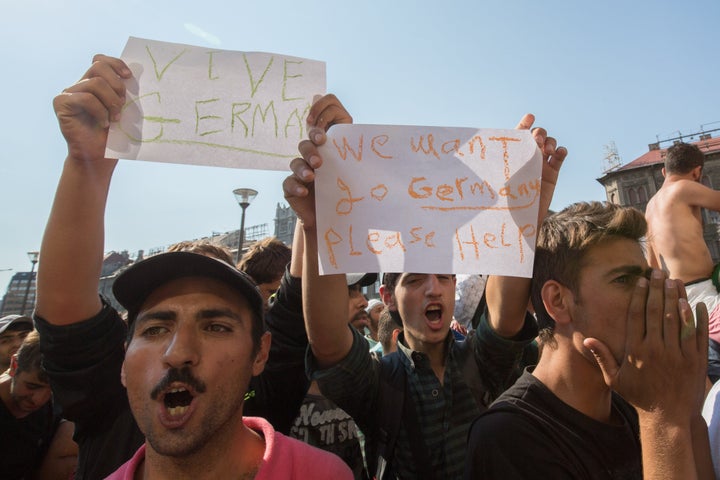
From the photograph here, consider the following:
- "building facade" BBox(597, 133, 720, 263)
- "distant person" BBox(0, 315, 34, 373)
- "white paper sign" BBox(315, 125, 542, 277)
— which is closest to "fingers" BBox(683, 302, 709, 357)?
"white paper sign" BBox(315, 125, 542, 277)

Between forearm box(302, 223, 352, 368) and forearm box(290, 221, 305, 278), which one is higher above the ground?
forearm box(290, 221, 305, 278)

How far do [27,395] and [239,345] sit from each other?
8.32 ft

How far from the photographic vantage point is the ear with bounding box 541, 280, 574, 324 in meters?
1.74

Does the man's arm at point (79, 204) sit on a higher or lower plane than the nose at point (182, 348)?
higher

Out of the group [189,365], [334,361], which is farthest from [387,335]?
[189,365]

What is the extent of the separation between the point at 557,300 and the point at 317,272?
94 cm

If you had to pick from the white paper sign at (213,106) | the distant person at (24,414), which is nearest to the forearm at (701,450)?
the white paper sign at (213,106)

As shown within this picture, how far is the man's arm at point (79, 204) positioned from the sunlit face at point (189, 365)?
28 cm

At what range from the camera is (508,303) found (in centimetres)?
200

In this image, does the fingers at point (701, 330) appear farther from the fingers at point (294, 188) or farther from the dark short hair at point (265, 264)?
the dark short hair at point (265, 264)

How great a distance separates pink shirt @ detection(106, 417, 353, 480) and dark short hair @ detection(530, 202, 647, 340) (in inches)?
37.9

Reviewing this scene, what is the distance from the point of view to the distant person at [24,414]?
297cm

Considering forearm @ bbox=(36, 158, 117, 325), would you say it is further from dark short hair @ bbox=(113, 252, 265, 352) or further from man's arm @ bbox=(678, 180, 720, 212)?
man's arm @ bbox=(678, 180, 720, 212)

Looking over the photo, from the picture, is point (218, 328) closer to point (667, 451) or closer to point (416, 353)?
point (416, 353)
